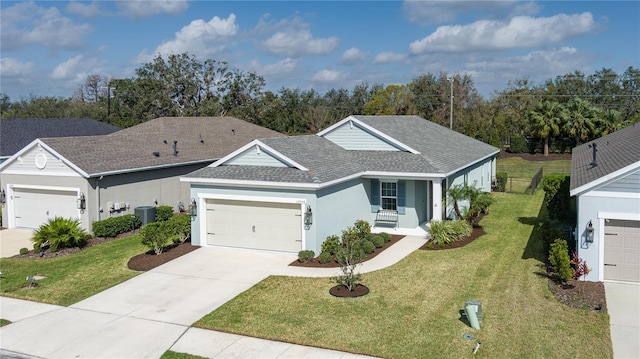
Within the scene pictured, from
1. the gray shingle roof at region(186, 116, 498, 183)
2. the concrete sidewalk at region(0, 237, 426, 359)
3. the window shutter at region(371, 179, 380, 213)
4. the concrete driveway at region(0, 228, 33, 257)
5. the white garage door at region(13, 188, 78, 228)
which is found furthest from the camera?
the white garage door at region(13, 188, 78, 228)

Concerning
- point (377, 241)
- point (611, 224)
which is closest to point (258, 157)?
point (377, 241)

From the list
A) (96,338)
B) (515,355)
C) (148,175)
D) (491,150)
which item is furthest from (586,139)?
(96,338)

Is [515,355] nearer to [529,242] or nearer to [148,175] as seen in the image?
[529,242]

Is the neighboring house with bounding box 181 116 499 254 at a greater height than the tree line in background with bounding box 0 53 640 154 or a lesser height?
lesser

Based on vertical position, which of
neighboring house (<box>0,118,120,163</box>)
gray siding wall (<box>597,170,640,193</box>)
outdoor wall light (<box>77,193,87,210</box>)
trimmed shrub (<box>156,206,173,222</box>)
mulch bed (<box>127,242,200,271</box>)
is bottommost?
mulch bed (<box>127,242,200,271</box>)

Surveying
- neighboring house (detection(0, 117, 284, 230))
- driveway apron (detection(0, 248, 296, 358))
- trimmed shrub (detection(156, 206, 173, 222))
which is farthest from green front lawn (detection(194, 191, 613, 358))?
neighboring house (detection(0, 117, 284, 230))

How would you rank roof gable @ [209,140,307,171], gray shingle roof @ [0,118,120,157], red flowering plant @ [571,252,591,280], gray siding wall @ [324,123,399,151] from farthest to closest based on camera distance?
1. gray shingle roof @ [0,118,120,157]
2. gray siding wall @ [324,123,399,151]
3. roof gable @ [209,140,307,171]
4. red flowering plant @ [571,252,591,280]

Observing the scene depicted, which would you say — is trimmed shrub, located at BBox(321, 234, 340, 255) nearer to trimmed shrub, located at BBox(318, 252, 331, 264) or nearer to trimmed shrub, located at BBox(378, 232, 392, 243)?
trimmed shrub, located at BBox(318, 252, 331, 264)
